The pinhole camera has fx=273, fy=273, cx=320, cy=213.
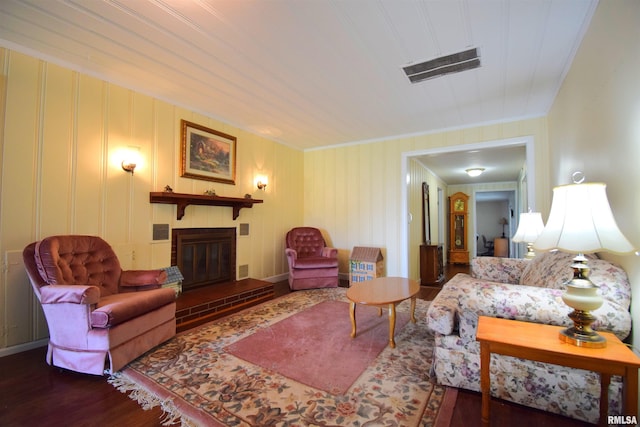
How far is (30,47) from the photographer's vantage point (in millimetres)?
2393

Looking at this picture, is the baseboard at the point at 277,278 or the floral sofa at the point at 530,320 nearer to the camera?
the floral sofa at the point at 530,320

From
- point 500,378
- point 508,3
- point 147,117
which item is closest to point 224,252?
point 147,117

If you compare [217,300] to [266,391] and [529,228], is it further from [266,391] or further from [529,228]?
[529,228]

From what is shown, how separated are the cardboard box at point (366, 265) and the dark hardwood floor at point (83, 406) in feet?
9.09

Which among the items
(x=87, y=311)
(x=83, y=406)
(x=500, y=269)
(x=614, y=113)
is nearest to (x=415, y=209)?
(x=500, y=269)

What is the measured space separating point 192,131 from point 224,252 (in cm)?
178

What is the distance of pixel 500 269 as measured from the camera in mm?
3184

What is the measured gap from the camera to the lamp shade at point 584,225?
1215mm

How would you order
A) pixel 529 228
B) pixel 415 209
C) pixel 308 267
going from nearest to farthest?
pixel 529 228
pixel 308 267
pixel 415 209

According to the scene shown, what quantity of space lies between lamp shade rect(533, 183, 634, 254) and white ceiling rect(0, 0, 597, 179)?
1.46m

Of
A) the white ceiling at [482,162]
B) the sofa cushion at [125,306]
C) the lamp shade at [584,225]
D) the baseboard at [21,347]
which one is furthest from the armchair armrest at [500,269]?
the baseboard at [21,347]

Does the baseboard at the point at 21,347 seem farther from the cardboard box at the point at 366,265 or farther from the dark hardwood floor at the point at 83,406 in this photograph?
the cardboard box at the point at 366,265

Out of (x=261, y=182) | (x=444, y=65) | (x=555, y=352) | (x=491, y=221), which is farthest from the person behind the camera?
(x=491, y=221)

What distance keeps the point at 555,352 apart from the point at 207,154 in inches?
160
